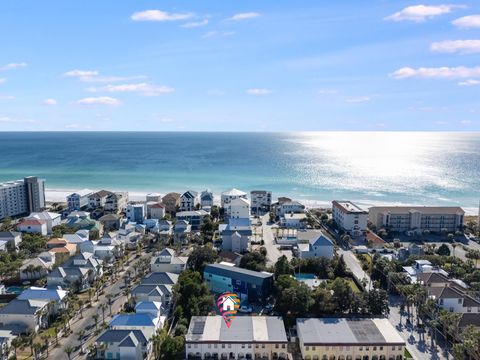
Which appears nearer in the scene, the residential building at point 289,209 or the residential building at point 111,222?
the residential building at point 111,222

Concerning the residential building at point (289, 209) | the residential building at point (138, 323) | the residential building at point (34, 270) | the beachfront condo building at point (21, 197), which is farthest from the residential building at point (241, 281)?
the beachfront condo building at point (21, 197)

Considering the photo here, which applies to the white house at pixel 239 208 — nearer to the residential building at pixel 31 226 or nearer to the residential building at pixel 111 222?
the residential building at pixel 111 222

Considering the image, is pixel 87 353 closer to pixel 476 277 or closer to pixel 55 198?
pixel 476 277

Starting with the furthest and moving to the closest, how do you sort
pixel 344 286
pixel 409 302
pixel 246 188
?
pixel 246 188 → pixel 409 302 → pixel 344 286

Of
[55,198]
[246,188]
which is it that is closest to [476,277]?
[246,188]

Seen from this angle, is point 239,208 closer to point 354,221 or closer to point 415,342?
point 354,221

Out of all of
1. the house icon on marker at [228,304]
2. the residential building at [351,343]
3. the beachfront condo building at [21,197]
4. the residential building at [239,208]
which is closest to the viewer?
the residential building at [351,343]

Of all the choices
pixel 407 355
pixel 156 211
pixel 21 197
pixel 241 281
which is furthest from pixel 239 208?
pixel 407 355
